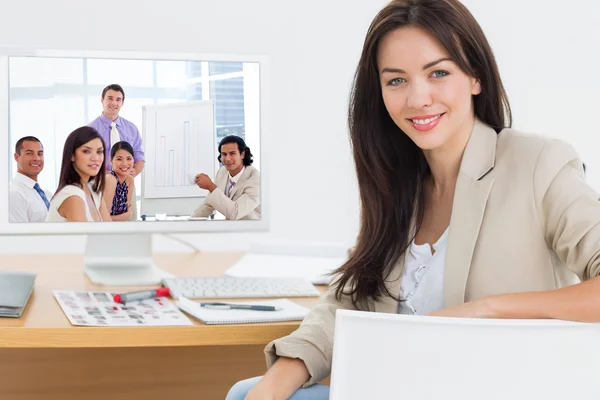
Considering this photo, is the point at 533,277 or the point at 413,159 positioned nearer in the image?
the point at 533,277

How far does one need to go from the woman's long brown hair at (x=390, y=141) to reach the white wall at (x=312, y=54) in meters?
1.85

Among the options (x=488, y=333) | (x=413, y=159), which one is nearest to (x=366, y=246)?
(x=413, y=159)

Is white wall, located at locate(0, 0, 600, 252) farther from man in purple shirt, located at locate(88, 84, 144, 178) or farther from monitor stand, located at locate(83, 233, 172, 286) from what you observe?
man in purple shirt, located at locate(88, 84, 144, 178)

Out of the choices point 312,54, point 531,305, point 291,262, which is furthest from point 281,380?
point 312,54

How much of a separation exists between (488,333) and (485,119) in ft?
2.31

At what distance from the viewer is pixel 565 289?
115 cm

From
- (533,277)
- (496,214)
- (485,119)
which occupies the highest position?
(485,119)

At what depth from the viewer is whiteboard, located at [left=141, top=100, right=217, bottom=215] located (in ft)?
5.93

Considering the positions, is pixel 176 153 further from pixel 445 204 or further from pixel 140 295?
pixel 445 204

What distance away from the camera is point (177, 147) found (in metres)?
1.82

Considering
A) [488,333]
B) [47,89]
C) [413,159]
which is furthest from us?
[47,89]

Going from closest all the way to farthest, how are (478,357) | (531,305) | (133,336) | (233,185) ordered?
(478,357) → (531,305) → (133,336) → (233,185)

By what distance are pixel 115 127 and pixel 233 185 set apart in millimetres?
303

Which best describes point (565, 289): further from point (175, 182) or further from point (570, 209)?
point (175, 182)
